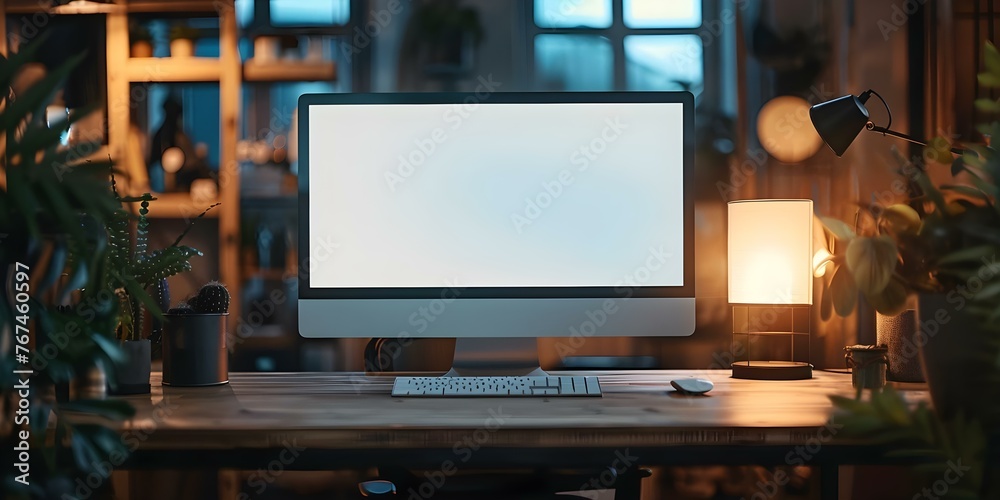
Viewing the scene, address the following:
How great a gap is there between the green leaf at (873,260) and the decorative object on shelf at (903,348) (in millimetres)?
584

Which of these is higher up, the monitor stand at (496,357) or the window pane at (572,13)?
the window pane at (572,13)

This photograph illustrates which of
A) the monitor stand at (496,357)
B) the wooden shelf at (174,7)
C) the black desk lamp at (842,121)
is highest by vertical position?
the wooden shelf at (174,7)

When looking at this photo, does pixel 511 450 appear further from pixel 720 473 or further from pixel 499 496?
pixel 720 473

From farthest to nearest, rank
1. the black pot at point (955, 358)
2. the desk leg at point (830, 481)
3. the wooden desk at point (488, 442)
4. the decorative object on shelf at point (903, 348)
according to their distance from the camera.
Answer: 1. the decorative object on shelf at point (903, 348)
2. the desk leg at point (830, 481)
3. the wooden desk at point (488, 442)
4. the black pot at point (955, 358)

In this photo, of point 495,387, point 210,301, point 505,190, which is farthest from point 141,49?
point 495,387

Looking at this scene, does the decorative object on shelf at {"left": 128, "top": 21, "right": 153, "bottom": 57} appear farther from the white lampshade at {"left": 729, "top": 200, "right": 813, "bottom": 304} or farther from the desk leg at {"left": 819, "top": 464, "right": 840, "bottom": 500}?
the desk leg at {"left": 819, "top": 464, "right": 840, "bottom": 500}

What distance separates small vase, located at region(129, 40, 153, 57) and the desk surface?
133 cm

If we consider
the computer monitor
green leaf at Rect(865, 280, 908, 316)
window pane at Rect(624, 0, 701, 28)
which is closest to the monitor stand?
the computer monitor

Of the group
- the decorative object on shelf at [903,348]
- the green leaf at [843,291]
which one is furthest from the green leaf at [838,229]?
the decorative object on shelf at [903,348]

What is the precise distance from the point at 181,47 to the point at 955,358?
2.14m

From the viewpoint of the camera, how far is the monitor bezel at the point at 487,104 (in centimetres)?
158

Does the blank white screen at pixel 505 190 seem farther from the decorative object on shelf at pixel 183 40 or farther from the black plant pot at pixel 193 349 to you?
the decorative object on shelf at pixel 183 40

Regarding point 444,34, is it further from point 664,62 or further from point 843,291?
point 843,291

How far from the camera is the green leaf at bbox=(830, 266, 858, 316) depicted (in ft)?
3.94
